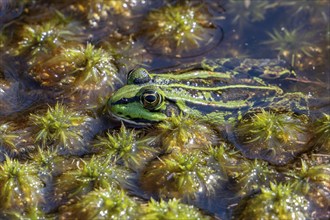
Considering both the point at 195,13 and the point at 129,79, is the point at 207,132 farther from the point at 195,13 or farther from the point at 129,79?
the point at 195,13

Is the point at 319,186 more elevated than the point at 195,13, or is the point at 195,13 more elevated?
the point at 195,13

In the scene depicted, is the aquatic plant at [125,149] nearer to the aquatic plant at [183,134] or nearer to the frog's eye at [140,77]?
the aquatic plant at [183,134]

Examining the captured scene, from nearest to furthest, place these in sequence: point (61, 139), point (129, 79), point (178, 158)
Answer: point (178, 158) → point (61, 139) → point (129, 79)

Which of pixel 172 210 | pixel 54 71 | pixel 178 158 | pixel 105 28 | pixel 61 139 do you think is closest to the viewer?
pixel 172 210

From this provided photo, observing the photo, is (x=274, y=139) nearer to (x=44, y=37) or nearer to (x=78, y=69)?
(x=78, y=69)

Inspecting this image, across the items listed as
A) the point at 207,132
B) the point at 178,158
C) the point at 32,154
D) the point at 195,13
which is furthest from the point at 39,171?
the point at 195,13

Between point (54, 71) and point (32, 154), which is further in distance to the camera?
point (54, 71)

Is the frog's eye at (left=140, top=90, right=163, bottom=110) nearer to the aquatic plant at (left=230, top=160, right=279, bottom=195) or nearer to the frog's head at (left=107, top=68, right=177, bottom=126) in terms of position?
the frog's head at (left=107, top=68, right=177, bottom=126)
